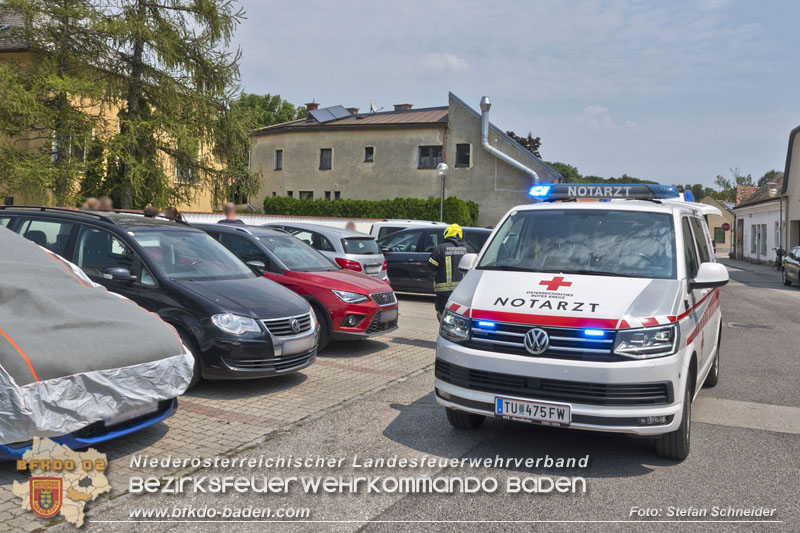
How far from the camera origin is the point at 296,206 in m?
40.4

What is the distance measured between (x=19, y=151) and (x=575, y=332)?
1983 centimetres

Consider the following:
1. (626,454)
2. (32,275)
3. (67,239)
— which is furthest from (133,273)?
(626,454)

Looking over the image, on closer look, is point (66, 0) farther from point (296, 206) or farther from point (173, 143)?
point (296, 206)

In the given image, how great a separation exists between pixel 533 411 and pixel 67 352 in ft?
10.4

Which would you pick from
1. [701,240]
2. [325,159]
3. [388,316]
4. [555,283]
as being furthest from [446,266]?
[325,159]

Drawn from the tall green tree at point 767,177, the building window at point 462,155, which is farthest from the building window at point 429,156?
the tall green tree at point 767,177

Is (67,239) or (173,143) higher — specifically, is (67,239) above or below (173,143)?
below

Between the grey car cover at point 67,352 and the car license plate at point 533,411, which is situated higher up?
the grey car cover at point 67,352

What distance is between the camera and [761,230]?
4653 cm

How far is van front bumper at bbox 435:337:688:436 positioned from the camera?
15.1 ft

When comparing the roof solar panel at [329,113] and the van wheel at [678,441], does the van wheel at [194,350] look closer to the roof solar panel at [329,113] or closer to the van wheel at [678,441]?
the van wheel at [678,441]

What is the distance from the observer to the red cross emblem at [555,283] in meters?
5.21

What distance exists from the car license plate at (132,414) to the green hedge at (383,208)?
97.9 ft

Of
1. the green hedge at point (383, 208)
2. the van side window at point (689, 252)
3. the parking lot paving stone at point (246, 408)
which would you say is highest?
the green hedge at point (383, 208)
